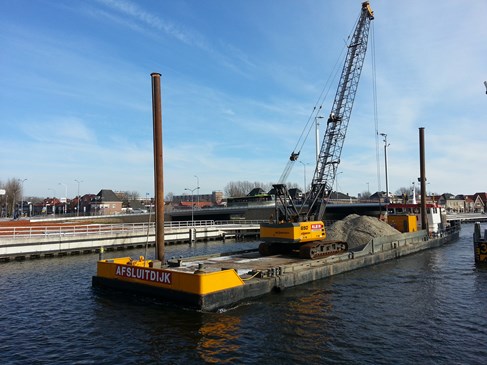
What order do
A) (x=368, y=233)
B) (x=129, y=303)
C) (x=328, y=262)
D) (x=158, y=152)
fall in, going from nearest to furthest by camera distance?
1. (x=129, y=303)
2. (x=158, y=152)
3. (x=328, y=262)
4. (x=368, y=233)

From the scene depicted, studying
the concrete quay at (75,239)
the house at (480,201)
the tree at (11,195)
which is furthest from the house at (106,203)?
the house at (480,201)

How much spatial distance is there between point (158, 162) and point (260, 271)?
27.3 ft

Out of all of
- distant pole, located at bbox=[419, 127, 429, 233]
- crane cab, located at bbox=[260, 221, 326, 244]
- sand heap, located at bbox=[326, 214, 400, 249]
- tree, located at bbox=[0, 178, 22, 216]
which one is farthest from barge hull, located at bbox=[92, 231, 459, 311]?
tree, located at bbox=[0, 178, 22, 216]

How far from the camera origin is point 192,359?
39.8 ft

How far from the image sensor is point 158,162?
21375 millimetres

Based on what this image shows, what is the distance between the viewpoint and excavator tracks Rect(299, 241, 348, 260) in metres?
25.9

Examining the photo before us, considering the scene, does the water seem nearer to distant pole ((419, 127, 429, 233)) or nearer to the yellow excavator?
the yellow excavator

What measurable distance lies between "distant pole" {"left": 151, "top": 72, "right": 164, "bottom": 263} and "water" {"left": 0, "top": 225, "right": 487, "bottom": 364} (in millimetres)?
3775

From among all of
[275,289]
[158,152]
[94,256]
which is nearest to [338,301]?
[275,289]

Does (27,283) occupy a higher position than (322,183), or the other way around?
(322,183)

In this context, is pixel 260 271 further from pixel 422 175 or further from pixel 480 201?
pixel 480 201

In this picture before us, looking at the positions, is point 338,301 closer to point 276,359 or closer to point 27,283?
point 276,359

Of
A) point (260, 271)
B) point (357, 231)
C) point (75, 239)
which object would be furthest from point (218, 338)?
point (75, 239)

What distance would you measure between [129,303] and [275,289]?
750 centimetres
